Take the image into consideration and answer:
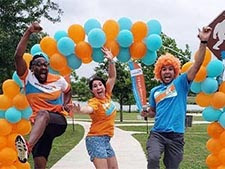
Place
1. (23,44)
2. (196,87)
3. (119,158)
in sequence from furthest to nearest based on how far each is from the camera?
(119,158)
(196,87)
(23,44)

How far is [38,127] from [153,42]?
220 cm

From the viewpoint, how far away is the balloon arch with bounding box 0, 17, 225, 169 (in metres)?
6.75

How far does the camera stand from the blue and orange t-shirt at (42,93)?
21.4 ft

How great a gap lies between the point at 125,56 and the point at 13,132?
1.98 m

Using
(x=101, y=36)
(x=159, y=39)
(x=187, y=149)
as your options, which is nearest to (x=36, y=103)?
(x=101, y=36)

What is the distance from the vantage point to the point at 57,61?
23.7 feet

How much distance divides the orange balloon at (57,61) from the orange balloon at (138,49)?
3.33 feet

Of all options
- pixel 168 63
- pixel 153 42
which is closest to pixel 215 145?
pixel 168 63

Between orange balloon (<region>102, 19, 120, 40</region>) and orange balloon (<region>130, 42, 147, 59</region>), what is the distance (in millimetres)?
320

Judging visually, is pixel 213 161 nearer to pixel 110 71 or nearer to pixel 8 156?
pixel 110 71

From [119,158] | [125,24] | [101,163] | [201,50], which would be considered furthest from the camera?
[119,158]

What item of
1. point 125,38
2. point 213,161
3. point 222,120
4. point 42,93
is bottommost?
point 213,161

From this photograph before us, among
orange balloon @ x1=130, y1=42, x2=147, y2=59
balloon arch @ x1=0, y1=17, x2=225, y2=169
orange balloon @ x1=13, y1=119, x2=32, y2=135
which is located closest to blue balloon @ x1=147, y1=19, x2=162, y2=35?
balloon arch @ x1=0, y1=17, x2=225, y2=169

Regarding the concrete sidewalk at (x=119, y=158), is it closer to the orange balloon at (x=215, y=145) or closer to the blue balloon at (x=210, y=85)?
the orange balloon at (x=215, y=145)
